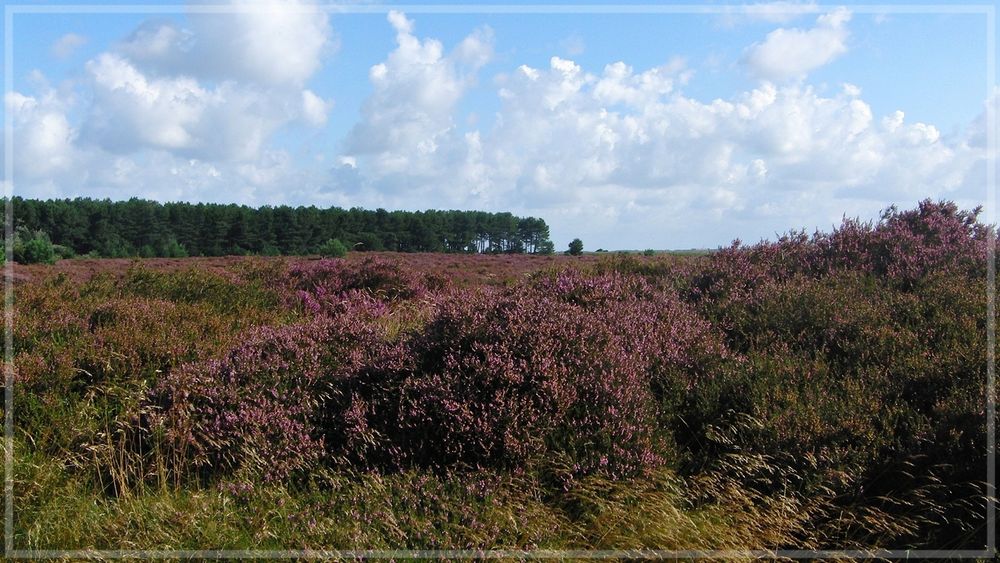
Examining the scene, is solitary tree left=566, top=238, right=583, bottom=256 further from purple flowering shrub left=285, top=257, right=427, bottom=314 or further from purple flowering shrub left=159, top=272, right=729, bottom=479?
purple flowering shrub left=159, top=272, right=729, bottom=479

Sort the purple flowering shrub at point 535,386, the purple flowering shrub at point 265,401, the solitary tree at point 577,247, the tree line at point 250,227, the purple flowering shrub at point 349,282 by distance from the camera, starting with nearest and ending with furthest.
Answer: the purple flowering shrub at point 535,386
the purple flowering shrub at point 265,401
the purple flowering shrub at point 349,282
the solitary tree at point 577,247
the tree line at point 250,227

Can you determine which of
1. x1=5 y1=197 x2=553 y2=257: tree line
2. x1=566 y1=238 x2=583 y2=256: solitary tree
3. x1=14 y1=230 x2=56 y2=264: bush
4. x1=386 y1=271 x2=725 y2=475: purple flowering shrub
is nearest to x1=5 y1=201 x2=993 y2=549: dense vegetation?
x1=386 y1=271 x2=725 y2=475: purple flowering shrub

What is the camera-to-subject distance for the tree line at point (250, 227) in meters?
58.3

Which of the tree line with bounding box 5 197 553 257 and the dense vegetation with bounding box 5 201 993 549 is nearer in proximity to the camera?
the dense vegetation with bounding box 5 201 993 549

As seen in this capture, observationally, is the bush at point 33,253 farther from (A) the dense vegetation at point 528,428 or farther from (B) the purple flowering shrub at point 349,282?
(A) the dense vegetation at point 528,428

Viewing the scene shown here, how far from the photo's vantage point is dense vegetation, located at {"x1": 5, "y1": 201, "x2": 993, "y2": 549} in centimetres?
412

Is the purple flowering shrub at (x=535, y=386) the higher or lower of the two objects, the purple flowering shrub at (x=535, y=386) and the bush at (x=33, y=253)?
the lower

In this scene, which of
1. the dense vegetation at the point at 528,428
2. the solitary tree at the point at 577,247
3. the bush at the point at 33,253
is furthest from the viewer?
the solitary tree at the point at 577,247

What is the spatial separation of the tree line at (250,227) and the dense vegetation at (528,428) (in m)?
50.6

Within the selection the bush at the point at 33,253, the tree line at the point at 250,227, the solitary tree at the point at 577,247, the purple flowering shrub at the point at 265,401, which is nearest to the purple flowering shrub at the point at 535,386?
the purple flowering shrub at the point at 265,401

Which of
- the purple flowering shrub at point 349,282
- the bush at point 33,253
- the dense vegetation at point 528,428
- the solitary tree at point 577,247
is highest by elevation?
the solitary tree at point 577,247

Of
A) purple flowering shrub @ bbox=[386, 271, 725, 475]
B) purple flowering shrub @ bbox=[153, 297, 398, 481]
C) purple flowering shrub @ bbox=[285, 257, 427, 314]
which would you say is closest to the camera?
purple flowering shrub @ bbox=[386, 271, 725, 475]

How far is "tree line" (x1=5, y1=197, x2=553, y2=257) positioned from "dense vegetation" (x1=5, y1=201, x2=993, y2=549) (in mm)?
50626

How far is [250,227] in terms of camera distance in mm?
62312
